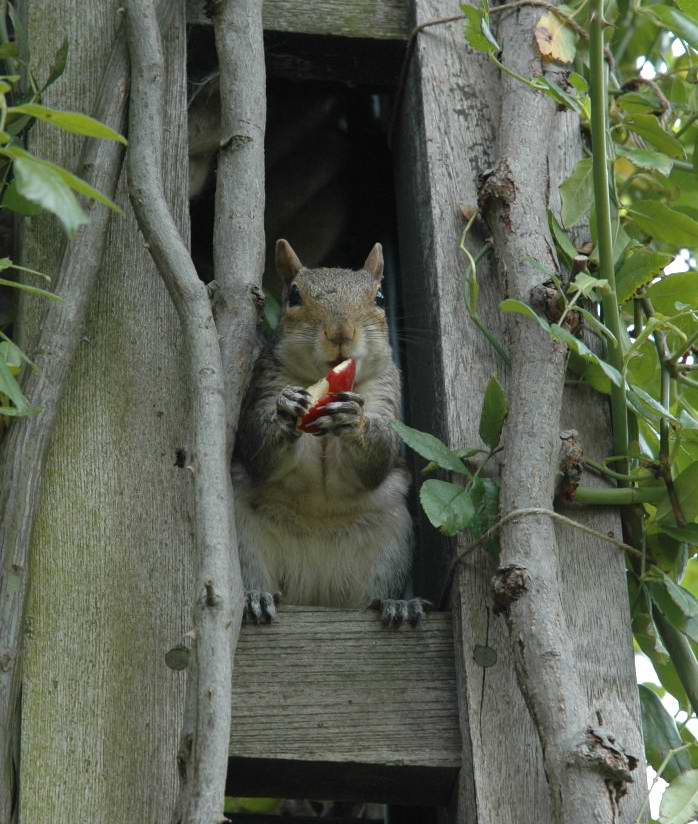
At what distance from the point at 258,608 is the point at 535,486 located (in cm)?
51

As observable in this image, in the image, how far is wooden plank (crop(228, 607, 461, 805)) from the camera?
236 cm

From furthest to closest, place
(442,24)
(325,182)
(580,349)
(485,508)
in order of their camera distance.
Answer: (325,182)
(442,24)
(485,508)
(580,349)

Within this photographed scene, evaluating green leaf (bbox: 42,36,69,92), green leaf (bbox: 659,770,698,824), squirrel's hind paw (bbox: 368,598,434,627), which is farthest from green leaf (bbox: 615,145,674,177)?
green leaf (bbox: 659,770,698,824)

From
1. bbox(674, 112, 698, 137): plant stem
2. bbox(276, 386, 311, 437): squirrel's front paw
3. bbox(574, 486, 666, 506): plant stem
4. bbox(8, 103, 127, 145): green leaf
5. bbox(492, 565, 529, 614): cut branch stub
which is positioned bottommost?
bbox(492, 565, 529, 614): cut branch stub

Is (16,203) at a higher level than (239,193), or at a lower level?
lower

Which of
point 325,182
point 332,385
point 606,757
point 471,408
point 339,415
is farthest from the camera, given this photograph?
point 325,182

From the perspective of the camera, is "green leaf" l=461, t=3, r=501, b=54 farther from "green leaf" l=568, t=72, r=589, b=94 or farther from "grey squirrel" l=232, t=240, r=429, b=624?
"grey squirrel" l=232, t=240, r=429, b=624

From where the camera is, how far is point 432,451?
8.10ft

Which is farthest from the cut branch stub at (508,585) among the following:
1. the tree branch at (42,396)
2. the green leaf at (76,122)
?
the green leaf at (76,122)

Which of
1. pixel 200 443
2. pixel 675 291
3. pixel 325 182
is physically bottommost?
pixel 200 443

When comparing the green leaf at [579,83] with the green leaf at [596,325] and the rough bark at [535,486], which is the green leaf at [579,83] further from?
the green leaf at [596,325]

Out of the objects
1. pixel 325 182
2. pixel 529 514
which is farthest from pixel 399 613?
pixel 325 182

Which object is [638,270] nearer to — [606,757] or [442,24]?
[442,24]

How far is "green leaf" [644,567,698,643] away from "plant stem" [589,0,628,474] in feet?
0.93
